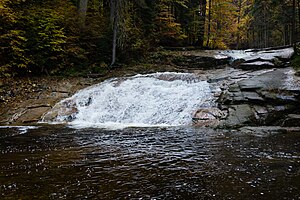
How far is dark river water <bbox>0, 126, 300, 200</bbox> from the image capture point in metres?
3.46

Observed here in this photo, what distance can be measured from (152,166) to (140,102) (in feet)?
22.1

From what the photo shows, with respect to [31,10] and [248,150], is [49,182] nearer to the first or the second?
[248,150]

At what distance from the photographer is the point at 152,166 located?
4.56 metres

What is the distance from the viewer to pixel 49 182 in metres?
3.81

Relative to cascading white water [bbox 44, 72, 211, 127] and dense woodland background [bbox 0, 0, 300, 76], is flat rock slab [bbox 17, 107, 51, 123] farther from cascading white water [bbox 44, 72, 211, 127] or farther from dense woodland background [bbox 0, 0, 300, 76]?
dense woodland background [bbox 0, 0, 300, 76]

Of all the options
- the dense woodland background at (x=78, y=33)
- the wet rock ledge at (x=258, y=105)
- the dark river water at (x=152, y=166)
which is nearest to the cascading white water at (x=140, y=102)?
the wet rock ledge at (x=258, y=105)

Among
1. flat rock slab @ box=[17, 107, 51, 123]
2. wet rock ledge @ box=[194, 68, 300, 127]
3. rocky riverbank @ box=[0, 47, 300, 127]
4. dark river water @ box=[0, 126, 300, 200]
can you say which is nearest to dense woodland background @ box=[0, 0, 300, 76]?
rocky riverbank @ box=[0, 47, 300, 127]

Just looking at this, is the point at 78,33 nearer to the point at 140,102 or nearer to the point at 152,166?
the point at 140,102

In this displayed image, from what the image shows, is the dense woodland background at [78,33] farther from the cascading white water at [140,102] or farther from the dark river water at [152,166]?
the dark river water at [152,166]

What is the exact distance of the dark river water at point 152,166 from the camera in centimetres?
346

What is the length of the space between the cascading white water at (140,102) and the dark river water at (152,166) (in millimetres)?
2572

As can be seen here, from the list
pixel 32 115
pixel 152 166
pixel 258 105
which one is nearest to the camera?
pixel 152 166

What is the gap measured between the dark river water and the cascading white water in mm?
2572

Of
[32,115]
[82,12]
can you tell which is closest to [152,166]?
[32,115]
